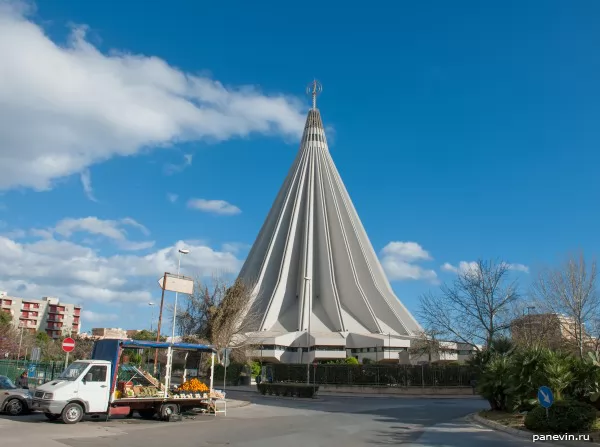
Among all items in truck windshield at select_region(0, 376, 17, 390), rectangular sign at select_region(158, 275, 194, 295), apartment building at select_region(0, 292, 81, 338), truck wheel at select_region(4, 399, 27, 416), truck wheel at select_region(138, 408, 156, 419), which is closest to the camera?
truck wheel at select_region(4, 399, 27, 416)

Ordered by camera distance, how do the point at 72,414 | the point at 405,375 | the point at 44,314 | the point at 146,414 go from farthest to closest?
the point at 44,314, the point at 405,375, the point at 146,414, the point at 72,414

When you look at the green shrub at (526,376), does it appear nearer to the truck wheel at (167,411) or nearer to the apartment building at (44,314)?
the truck wheel at (167,411)

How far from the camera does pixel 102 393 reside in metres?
14.5

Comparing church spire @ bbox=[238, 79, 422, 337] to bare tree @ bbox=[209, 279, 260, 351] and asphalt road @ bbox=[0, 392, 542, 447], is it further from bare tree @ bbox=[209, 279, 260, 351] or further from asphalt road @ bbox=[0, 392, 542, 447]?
asphalt road @ bbox=[0, 392, 542, 447]

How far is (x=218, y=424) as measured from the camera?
15062mm

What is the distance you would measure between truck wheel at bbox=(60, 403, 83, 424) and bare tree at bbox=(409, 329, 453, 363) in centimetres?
2783

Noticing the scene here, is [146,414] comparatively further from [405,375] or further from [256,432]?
[405,375]

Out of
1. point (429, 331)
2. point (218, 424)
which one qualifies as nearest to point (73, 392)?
point (218, 424)

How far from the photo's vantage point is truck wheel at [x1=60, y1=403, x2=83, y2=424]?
1387 cm

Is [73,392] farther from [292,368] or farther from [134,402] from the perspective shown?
[292,368]

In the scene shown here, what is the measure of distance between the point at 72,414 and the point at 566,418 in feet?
42.4

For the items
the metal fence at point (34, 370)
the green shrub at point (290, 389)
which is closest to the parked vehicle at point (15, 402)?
the metal fence at point (34, 370)

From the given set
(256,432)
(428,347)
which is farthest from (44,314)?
(256,432)

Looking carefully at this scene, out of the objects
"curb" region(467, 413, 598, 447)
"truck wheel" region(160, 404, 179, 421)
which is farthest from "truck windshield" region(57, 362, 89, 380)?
"curb" region(467, 413, 598, 447)
